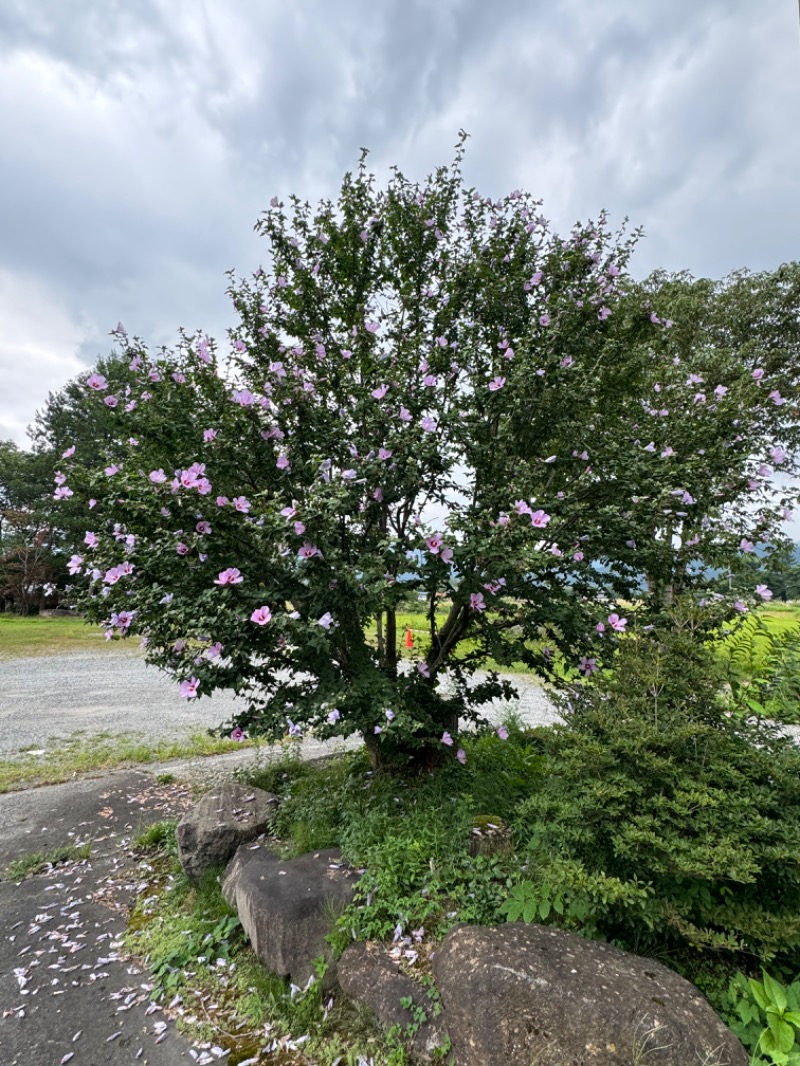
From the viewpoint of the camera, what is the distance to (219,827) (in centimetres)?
330

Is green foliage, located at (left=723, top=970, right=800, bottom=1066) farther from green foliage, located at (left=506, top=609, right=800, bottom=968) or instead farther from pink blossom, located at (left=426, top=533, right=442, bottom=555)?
pink blossom, located at (left=426, top=533, right=442, bottom=555)

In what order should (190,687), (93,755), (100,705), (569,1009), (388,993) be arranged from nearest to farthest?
(569,1009)
(388,993)
(190,687)
(93,755)
(100,705)

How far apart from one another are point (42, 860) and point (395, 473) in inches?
140

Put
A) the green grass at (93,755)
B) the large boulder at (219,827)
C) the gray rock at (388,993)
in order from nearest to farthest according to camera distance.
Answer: the gray rock at (388,993) < the large boulder at (219,827) < the green grass at (93,755)

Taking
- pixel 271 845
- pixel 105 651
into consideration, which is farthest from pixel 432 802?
pixel 105 651

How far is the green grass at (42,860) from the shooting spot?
3.44 m

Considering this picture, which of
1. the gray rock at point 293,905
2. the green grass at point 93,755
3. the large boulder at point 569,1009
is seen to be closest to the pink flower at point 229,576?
the gray rock at point 293,905

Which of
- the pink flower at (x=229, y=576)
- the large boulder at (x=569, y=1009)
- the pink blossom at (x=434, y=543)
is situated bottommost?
the large boulder at (x=569, y=1009)

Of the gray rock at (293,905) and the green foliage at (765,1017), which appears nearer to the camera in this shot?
the green foliage at (765,1017)

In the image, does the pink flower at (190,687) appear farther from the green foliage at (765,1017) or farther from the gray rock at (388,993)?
the green foliage at (765,1017)

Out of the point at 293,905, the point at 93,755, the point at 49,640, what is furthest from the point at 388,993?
the point at 49,640

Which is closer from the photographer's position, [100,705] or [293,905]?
[293,905]

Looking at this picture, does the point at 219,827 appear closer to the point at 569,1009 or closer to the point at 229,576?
the point at 229,576

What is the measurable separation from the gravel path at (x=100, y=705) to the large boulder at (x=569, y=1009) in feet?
11.5
